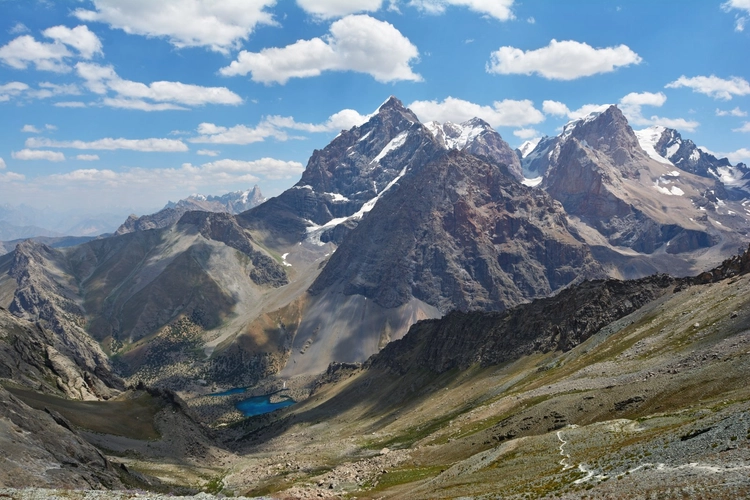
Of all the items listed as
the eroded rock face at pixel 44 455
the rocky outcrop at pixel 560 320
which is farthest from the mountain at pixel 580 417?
the eroded rock face at pixel 44 455

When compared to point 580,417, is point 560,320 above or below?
below

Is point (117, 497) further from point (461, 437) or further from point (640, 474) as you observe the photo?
point (461, 437)

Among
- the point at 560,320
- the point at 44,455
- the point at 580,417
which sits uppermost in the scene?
the point at 44,455

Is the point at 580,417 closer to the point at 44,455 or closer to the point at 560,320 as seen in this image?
the point at 44,455

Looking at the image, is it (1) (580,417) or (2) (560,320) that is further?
(2) (560,320)

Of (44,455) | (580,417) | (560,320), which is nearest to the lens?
(44,455)

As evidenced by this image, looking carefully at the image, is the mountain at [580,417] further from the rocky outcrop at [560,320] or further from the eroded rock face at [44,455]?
the eroded rock face at [44,455]

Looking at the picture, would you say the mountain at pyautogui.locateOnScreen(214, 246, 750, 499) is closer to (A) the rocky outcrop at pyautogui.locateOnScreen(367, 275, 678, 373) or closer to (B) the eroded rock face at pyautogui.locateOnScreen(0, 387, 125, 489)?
(A) the rocky outcrop at pyautogui.locateOnScreen(367, 275, 678, 373)

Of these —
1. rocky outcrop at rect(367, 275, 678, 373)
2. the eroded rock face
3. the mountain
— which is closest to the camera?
the mountain

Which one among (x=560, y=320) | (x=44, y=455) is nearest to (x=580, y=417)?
(x=44, y=455)

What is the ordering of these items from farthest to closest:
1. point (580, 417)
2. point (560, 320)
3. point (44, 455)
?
1. point (560, 320)
2. point (580, 417)
3. point (44, 455)

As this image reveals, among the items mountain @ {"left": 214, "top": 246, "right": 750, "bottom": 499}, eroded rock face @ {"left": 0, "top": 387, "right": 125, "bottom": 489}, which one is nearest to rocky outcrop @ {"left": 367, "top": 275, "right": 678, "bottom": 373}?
mountain @ {"left": 214, "top": 246, "right": 750, "bottom": 499}

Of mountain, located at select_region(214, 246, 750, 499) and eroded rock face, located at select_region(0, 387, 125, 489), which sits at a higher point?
eroded rock face, located at select_region(0, 387, 125, 489)

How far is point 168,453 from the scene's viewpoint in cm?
11762
